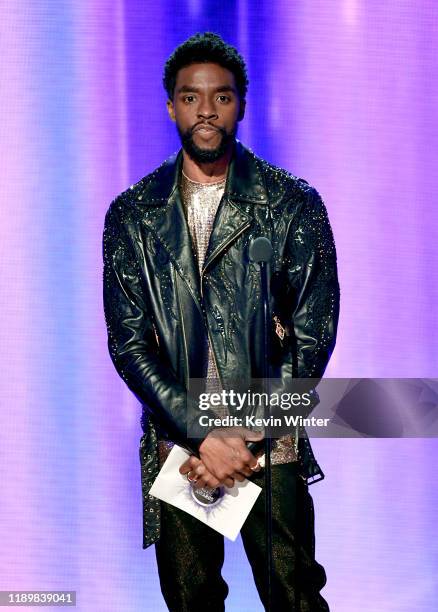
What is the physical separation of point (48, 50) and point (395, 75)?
1.22 meters

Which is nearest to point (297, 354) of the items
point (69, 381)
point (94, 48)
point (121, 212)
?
point (121, 212)

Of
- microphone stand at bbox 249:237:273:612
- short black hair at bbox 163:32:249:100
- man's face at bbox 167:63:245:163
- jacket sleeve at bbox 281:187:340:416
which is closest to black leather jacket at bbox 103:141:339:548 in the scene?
jacket sleeve at bbox 281:187:340:416

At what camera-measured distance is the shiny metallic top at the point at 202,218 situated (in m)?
3.32

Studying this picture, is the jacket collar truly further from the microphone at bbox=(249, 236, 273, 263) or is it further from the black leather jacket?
the microphone at bbox=(249, 236, 273, 263)

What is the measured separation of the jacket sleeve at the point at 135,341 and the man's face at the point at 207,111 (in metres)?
0.32

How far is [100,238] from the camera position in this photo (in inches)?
167

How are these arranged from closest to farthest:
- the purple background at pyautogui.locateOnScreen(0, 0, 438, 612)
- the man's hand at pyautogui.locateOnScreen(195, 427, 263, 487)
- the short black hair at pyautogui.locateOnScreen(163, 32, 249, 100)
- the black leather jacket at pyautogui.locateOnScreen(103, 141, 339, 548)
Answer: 1. the man's hand at pyautogui.locateOnScreen(195, 427, 263, 487)
2. the black leather jacket at pyautogui.locateOnScreen(103, 141, 339, 548)
3. the short black hair at pyautogui.locateOnScreen(163, 32, 249, 100)
4. the purple background at pyautogui.locateOnScreen(0, 0, 438, 612)

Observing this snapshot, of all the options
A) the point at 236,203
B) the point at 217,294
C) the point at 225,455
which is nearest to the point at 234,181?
the point at 236,203

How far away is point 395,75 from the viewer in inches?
162

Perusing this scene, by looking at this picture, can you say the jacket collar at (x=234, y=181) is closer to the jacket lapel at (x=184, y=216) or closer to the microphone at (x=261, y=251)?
the jacket lapel at (x=184, y=216)

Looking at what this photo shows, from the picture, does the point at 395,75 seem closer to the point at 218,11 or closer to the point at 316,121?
the point at 316,121

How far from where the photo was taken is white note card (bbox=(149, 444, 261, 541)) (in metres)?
3.24

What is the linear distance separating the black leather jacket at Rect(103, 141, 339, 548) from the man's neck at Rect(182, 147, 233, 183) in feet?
0.12

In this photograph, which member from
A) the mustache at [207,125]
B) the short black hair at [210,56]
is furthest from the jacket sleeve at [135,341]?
the short black hair at [210,56]
